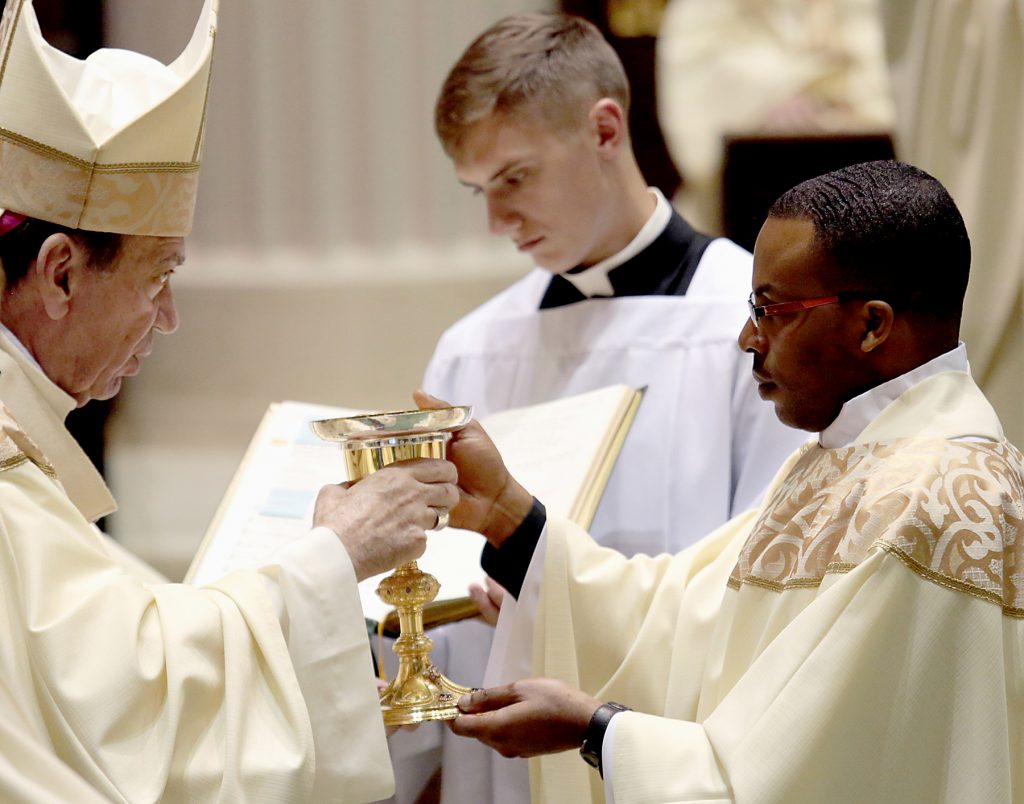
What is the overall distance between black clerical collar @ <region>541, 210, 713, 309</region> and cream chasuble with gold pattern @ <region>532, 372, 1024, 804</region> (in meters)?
1.58

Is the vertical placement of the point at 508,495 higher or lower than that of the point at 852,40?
lower

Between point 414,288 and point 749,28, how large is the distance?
1.81 meters

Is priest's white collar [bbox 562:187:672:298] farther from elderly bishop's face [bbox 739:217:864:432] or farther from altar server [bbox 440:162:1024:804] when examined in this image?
elderly bishop's face [bbox 739:217:864:432]

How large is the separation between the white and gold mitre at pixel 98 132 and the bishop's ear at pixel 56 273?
0.04m

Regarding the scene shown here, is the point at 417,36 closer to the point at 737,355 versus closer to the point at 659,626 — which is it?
the point at 737,355

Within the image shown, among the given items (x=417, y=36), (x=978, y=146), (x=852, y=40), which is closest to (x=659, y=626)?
(x=978, y=146)

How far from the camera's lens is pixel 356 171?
6.21 meters

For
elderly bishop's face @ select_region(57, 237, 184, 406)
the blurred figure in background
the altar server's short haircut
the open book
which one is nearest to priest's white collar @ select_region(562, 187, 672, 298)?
A: the altar server's short haircut

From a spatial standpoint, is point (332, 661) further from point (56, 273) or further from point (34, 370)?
point (56, 273)

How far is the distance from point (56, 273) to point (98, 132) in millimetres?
273

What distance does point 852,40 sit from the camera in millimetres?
5590

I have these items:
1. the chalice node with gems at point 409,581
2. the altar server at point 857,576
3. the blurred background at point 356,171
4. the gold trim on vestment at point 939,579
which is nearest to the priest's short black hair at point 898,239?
the altar server at point 857,576

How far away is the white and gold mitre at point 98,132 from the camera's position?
95.0 inches

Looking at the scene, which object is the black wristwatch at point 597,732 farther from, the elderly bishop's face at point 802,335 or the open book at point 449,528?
the open book at point 449,528
